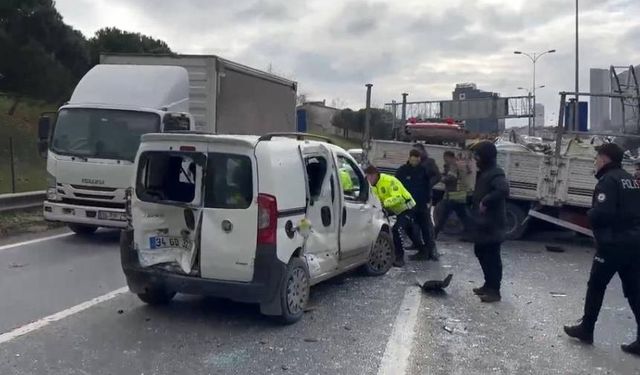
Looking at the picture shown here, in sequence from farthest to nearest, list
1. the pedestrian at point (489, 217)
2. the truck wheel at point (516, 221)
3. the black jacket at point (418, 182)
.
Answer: the truck wheel at point (516, 221) → the black jacket at point (418, 182) → the pedestrian at point (489, 217)

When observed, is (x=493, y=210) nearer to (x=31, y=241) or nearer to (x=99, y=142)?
(x=99, y=142)

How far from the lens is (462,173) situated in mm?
13719

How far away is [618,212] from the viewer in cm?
643

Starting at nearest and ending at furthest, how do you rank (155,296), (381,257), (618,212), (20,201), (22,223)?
(618,212)
(155,296)
(381,257)
(22,223)
(20,201)

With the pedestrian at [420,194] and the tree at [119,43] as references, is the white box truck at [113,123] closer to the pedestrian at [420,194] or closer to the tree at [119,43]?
the pedestrian at [420,194]

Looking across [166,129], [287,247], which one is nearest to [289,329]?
[287,247]

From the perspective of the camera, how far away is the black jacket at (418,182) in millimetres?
11367

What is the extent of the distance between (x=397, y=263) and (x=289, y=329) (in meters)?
3.93

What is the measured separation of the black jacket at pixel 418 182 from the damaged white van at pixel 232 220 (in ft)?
11.4

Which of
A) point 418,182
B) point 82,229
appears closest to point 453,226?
point 418,182

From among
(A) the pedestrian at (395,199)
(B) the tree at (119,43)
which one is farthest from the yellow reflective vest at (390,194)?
(B) the tree at (119,43)

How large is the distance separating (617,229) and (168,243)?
4007 mm

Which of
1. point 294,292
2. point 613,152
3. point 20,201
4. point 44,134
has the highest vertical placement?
point 44,134

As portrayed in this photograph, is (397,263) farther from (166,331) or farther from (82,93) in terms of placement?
(82,93)
